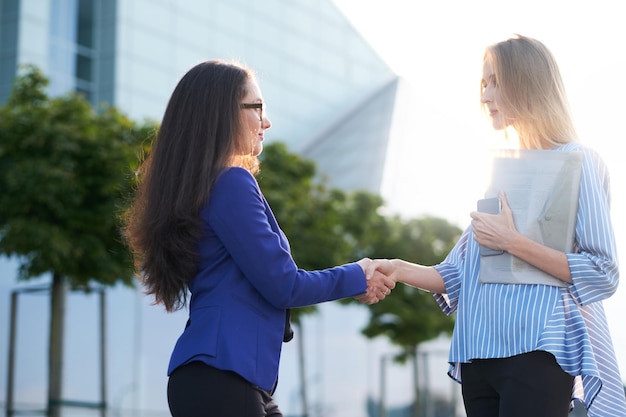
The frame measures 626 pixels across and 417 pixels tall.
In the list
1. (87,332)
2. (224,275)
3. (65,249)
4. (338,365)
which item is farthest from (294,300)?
(338,365)

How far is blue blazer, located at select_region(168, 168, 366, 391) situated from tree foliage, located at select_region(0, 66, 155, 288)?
793 centimetres

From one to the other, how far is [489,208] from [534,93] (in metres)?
0.37

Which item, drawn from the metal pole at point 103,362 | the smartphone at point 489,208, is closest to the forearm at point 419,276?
the smartphone at point 489,208

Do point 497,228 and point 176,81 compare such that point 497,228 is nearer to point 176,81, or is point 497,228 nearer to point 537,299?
point 537,299

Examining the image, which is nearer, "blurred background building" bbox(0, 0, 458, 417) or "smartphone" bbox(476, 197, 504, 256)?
"smartphone" bbox(476, 197, 504, 256)

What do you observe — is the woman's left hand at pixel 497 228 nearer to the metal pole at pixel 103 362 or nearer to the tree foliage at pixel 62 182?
the tree foliage at pixel 62 182

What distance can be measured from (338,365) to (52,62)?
10325 mm

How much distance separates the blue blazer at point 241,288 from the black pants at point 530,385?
0.55 m

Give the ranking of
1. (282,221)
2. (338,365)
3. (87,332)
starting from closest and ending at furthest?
(282,221)
(87,332)
(338,365)

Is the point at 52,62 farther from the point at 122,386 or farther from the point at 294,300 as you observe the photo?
the point at 294,300

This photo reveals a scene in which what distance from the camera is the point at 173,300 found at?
2.70m

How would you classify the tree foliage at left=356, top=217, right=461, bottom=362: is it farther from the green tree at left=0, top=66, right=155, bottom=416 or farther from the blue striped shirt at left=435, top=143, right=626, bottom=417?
the blue striped shirt at left=435, top=143, right=626, bottom=417

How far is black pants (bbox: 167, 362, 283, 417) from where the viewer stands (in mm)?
2506

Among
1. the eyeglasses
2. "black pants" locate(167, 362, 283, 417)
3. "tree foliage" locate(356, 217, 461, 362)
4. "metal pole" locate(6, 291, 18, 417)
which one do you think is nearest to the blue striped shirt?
"black pants" locate(167, 362, 283, 417)
